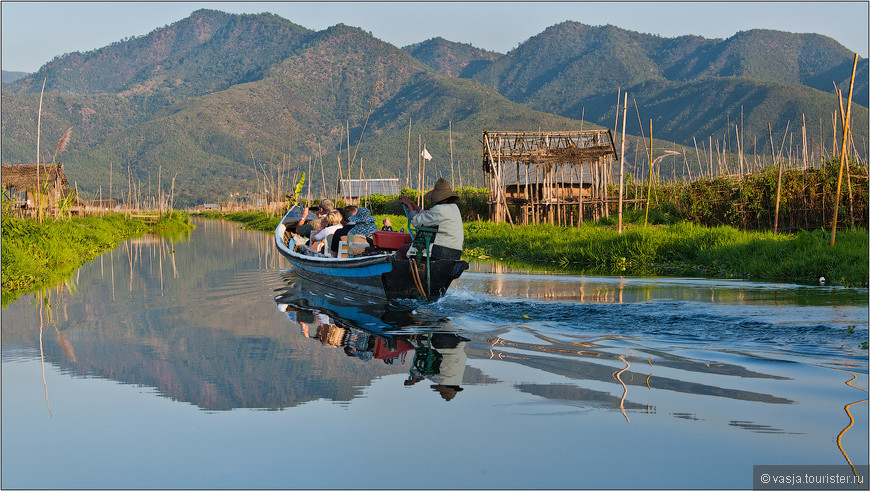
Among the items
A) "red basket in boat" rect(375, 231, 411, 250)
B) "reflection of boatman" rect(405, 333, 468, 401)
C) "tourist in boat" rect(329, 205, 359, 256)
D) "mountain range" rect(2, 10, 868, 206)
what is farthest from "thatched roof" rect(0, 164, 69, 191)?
"mountain range" rect(2, 10, 868, 206)

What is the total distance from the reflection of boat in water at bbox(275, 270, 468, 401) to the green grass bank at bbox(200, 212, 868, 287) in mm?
5903

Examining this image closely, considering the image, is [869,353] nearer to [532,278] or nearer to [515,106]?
[532,278]

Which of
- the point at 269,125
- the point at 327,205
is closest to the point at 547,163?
the point at 327,205

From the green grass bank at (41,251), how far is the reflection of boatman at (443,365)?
705cm

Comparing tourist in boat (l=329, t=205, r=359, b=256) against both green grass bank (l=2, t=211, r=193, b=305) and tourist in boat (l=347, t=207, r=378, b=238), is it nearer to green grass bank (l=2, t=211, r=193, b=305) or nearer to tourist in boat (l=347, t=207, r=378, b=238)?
tourist in boat (l=347, t=207, r=378, b=238)

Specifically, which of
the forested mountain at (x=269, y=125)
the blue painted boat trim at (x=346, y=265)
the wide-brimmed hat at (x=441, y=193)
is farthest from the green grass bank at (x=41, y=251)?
the forested mountain at (x=269, y=125)

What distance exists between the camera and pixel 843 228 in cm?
1756

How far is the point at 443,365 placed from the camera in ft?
22.7

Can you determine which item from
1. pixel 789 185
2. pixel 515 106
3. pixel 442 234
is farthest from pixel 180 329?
pixel 515 106

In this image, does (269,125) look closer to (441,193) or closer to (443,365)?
(441,193)

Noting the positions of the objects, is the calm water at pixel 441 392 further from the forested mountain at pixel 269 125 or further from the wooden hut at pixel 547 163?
the forested mountain at pixel 269 125

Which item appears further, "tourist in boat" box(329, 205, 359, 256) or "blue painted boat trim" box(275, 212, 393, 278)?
"tourist in boat" box(329, 205, 359, 256)

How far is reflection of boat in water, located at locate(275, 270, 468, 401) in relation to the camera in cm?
673

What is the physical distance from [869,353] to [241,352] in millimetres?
5726
